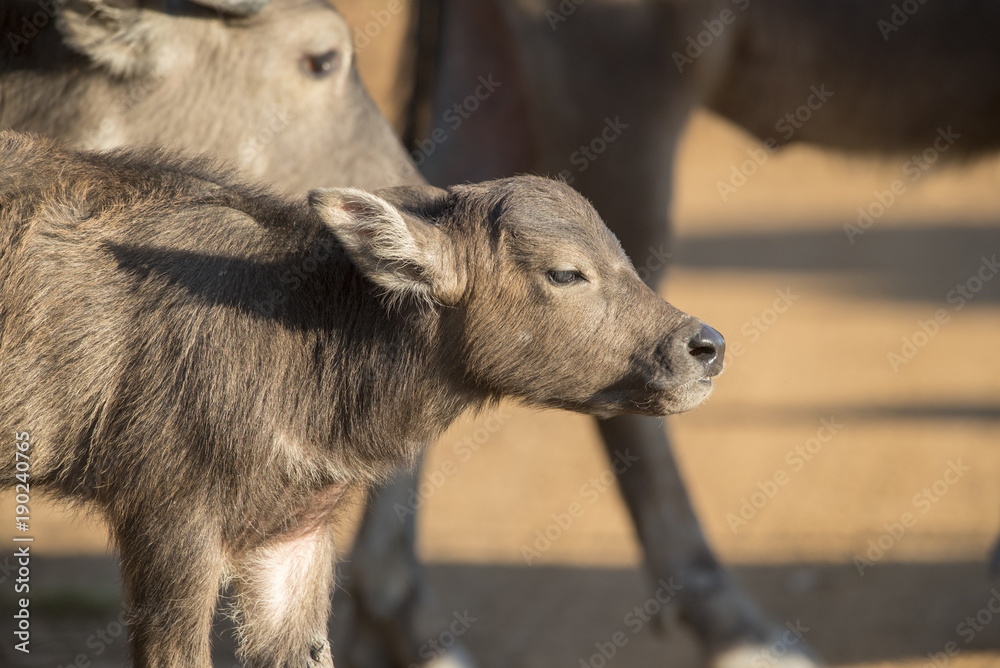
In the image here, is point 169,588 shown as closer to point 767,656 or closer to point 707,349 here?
point 707,349

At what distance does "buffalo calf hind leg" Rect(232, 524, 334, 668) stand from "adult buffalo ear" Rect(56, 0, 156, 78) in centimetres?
198

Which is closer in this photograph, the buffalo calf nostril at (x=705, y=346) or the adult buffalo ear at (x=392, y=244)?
the adult buffalo ear at (x=392, y=244)

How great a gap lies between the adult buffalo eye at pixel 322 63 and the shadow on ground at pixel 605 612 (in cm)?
278

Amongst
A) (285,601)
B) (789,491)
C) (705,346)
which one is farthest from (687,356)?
(789,491)

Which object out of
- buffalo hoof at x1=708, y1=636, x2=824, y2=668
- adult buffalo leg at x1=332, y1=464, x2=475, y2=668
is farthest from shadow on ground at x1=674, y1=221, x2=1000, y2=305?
adult buffalo leg at x1=332, y1=464, x2=475, y2=668

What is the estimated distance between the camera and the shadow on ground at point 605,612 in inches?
212

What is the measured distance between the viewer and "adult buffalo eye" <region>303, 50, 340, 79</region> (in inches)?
175

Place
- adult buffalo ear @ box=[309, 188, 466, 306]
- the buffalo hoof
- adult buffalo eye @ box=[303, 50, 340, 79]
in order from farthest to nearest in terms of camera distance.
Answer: the buffalo hoof, adult buffalo eye @ box=[303, 50, 340, 79], adult buffalo ear @ box=[309, 188, 466, 306]

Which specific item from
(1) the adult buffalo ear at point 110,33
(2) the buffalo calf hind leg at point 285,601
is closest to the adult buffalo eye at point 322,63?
(1) the adult buffalo ear at point 110,33

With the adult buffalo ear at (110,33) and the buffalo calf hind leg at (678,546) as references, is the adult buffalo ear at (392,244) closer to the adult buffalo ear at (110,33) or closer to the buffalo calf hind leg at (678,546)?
the adult buffalo ear at (110,33)

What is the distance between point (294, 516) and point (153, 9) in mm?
2069

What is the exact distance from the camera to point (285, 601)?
3.53 metres

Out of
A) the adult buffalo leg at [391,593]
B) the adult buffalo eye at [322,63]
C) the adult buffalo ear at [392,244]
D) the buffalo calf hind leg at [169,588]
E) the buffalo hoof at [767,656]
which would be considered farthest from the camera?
the adult buffalo leg at [391,593]

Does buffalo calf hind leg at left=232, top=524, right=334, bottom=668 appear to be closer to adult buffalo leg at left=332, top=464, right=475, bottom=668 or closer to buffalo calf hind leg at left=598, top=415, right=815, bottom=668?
adult buffalo leg at left=332, top=464, right=475, bottom=668
